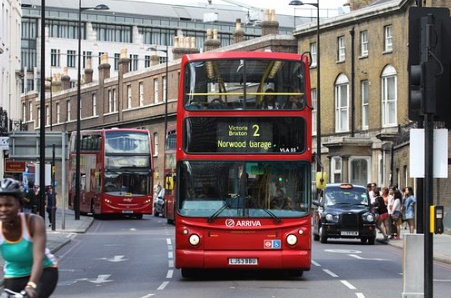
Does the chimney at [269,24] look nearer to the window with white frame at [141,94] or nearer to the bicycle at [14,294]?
the window with white frame at [141,94]

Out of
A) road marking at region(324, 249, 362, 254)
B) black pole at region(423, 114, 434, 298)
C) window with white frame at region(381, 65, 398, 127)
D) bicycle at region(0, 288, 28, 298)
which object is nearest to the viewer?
bicycle at region(0, 288, 28, 298)

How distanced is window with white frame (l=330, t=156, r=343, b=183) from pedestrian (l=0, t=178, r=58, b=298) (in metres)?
55.0

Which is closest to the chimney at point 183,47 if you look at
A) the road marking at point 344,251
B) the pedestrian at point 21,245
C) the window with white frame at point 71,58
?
the window with white frame at point 71,58

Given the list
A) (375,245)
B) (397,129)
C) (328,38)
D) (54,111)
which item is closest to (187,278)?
(375,245)

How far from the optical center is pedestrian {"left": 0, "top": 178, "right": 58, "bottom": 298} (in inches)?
351

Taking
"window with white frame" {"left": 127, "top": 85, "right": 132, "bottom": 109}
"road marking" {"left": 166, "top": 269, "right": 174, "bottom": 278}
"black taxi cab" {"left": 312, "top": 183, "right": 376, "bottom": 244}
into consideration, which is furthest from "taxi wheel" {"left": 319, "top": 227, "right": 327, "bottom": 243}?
"window with white frame" {"left": 127, "top": 85, "right": 132, "bottom": 109}

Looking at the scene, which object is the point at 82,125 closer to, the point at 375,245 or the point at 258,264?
the point at 375,245

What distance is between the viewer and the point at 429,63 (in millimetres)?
14695

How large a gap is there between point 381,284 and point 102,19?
108 meters

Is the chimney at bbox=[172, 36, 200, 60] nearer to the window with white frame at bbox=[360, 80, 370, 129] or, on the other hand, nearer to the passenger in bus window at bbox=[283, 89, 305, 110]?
the window with white frame at bbox=[360, 80, 370, 129]

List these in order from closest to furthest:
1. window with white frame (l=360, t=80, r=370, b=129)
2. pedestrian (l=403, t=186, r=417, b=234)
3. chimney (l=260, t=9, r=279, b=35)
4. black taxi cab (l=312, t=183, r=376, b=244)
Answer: black taxi cab (l=312, t=183, r=376, b=244)
pedestrian (l=403, t=186, r=417, b=234)
window with white frame (l=360, t=80, r=370, b=129)
chimney (l=260, t=9, r=279, b=35)

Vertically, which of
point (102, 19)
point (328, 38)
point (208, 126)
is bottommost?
point (208, 126)

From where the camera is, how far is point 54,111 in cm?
11362

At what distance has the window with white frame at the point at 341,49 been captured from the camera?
6675cm
